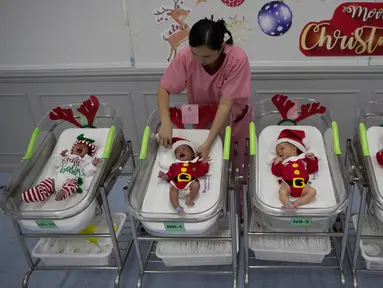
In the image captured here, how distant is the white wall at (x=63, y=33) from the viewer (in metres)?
2.60

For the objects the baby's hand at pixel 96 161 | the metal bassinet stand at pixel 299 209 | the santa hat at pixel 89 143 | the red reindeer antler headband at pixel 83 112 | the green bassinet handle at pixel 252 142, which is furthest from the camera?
the red reindeer antler headband at pixel 83 112

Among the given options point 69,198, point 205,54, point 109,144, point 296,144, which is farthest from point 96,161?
point 296,144

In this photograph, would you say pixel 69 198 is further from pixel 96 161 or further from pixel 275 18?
pixel 275 18

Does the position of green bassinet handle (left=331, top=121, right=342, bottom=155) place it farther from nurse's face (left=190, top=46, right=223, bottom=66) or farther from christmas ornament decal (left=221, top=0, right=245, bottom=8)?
christmas ornament decal (left=221, top=0, right=245, bottom=8)

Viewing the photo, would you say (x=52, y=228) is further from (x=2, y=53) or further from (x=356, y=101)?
(x=356, y=101)

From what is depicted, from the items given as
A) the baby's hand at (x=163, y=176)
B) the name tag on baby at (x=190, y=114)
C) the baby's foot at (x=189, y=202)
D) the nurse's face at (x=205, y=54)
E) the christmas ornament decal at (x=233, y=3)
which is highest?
the christmas ornament decal at (x=233, y=3)

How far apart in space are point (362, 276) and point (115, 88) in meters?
1.82

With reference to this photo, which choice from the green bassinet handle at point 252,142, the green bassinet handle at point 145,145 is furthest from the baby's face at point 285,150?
the green bassinet handle at point 145,145

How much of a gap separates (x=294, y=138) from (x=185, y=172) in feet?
1.90

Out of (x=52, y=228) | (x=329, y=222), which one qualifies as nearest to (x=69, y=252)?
(x=52, y=228)

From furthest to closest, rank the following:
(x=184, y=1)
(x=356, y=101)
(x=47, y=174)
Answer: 1. (x=356, y=101)
2. (x=184, y=1)
3. (x=47, y=174)

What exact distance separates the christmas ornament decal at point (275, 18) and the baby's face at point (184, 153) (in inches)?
36.4

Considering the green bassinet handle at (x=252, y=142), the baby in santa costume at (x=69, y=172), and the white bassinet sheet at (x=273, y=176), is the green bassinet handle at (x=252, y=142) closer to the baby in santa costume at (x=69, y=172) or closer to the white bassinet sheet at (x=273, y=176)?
the white bassinet sheet at (x=273, y=176)

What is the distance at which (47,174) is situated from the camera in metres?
2.20
